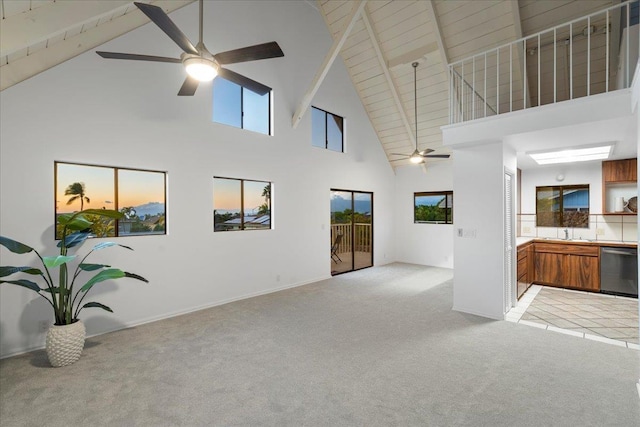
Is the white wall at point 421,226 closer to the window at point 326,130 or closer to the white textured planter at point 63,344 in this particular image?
the window at point 326,130

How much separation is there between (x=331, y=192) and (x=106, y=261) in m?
4.40

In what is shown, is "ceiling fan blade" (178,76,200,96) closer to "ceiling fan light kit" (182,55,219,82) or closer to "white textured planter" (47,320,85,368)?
"ceiling fan light kit" (182,55,219,82)

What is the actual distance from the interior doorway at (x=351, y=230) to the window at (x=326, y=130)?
105 cm

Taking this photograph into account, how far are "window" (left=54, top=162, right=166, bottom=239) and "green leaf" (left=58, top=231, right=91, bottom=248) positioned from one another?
14.2 inches

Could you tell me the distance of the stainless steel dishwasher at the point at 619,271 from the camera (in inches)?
195

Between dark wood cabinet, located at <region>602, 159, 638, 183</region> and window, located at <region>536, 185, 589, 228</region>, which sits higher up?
dark wood cabinet, located at <region>602, 159, 638, 183</region>

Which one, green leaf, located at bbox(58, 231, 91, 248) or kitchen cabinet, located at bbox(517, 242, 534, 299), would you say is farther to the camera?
kitchen cabinet, located at bbox(517, 242, 534, 299)

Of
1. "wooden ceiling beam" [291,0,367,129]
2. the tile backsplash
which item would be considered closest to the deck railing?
"wooden ceiling beam" [291,0,367,129]

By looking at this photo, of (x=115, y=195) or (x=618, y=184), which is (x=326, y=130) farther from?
(x=618, y=184)

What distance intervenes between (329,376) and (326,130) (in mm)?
5306

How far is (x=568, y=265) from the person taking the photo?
18.1 feet

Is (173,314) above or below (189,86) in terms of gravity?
below

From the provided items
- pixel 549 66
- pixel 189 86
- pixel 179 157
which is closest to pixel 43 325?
pixel 179 157

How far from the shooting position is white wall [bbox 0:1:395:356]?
10.8 feet
